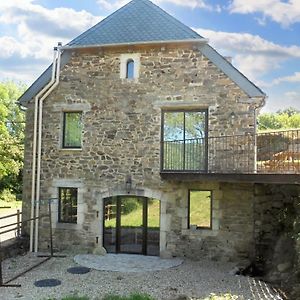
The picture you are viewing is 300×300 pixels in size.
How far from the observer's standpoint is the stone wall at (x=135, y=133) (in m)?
12.9

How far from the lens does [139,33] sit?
13.8 meters

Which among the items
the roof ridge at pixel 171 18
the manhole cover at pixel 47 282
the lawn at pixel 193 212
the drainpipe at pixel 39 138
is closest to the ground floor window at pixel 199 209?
the lawn at pixel 193 212

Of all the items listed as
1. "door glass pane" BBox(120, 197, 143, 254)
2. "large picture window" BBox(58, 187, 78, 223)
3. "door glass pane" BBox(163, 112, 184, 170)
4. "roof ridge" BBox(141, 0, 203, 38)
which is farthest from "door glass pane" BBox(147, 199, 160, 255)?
"roof ridge" BBox(141, 0, 203, 38)

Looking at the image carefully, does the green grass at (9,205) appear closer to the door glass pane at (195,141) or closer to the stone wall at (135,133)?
the stone wall at (135,133)

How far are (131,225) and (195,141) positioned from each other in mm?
3623

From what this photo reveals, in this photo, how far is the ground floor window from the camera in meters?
13.1

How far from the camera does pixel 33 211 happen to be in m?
14.3

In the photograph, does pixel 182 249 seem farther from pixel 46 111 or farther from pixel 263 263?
pixel 46 111

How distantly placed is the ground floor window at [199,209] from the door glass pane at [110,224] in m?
2.65

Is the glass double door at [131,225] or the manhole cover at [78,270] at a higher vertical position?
the glass double door at [131,225]

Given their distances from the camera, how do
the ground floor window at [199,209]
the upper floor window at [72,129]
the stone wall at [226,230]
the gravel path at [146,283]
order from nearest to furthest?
the gravel path at [146,283]
the stone wall at [226,230]
the ground floor window at [199,209]
the upper floor window at [72,129]

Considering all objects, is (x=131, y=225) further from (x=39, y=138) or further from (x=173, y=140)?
(x=39, y=138)

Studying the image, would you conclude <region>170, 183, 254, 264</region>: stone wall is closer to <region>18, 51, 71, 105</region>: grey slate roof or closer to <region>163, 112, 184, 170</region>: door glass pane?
<region>163, 112, 184, 170</region>: door glass pane

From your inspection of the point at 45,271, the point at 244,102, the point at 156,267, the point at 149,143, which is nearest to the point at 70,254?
the point at 45,271
